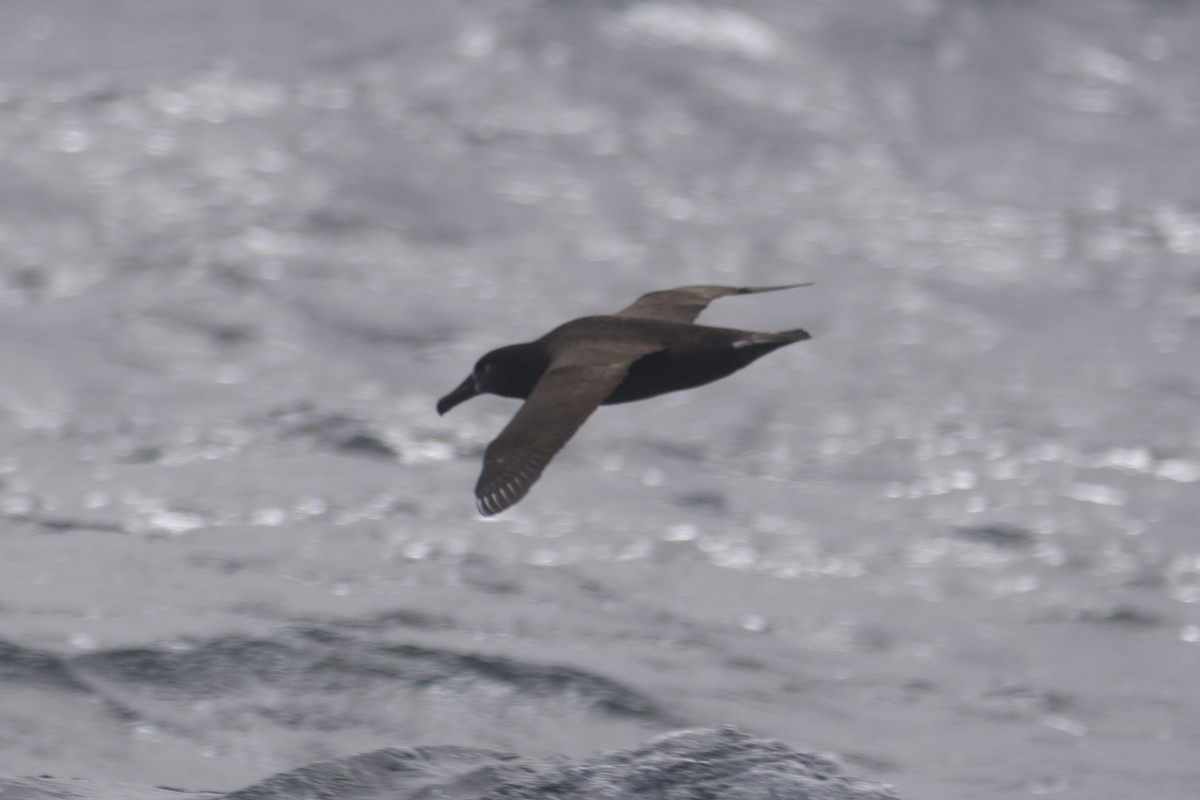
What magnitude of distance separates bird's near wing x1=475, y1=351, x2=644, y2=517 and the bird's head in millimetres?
534

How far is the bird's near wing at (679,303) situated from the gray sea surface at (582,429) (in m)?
2.18

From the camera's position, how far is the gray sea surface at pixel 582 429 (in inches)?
406

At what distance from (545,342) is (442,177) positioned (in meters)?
10.9

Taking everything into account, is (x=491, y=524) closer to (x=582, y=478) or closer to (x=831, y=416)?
(x=582, y=478)

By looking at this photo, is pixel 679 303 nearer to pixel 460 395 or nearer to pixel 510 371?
pixel 510 371

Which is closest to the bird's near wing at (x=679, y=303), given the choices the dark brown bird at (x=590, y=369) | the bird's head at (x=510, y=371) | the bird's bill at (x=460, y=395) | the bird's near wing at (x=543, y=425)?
the dark brown bird at (x=590, y=369)

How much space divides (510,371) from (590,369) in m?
0.97

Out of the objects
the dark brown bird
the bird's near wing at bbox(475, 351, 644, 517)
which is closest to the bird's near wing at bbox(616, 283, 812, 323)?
the dark brown bird

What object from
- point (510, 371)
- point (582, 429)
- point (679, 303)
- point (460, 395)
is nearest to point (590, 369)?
point (510, 371)

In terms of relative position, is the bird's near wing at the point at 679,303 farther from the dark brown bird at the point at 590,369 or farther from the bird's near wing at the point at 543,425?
the bird's near wing at the point at 543,425

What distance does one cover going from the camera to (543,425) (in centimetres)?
696

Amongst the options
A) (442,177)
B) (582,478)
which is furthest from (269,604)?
(442,177)

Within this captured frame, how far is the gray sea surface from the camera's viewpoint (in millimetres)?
10305

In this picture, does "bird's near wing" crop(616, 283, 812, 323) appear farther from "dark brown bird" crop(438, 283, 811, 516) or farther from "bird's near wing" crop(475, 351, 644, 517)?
"bird's near wing" crop(475, 351, 644, 517)
